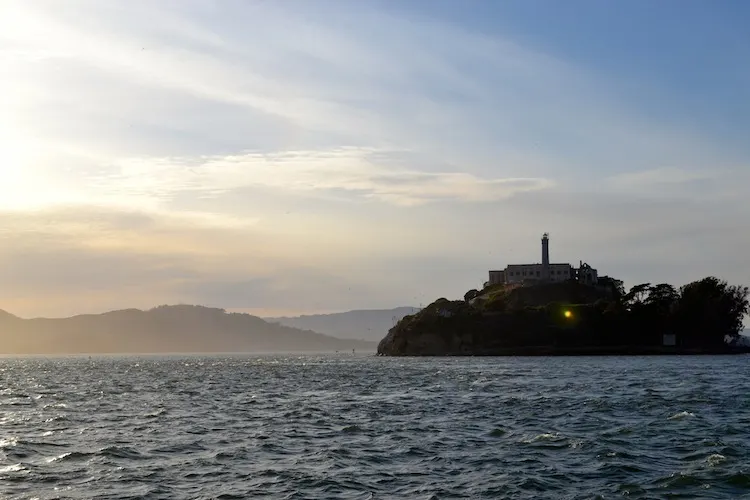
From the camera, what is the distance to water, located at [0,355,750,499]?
38.9m

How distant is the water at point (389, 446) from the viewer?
38.9 m

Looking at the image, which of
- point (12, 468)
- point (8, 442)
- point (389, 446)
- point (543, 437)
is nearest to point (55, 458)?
point (12, 468)

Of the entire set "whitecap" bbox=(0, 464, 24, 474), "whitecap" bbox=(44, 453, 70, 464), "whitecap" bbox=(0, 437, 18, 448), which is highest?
"whitecap" bbox=(0, 437, 18, 448)

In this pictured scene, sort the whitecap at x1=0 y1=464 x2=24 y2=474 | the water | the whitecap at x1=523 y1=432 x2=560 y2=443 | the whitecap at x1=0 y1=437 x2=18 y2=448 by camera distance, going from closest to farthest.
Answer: the water
the whitecap at x1=0 y1=464 x2=24 y2=474
the whitecap at x1=523 y1=432 x2=560 y2=443
the whitecap at x1=0 y1=437 x2=18 y2=448

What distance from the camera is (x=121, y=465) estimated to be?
45.0 m

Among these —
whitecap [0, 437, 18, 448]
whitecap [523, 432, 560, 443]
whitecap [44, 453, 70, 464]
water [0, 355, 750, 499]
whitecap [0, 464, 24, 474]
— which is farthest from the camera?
whitecap [0, 437, 18, 448]

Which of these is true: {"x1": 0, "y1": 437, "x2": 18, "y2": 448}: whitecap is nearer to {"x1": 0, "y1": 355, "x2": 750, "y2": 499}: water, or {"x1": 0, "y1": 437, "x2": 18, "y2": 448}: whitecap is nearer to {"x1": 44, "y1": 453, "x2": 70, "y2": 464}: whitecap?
{"x1": 0, "y1": 355, "x2": 750, "y2": 499}: water

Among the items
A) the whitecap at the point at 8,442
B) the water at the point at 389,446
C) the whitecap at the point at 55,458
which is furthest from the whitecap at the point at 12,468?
the whitecap at the point at 8,442

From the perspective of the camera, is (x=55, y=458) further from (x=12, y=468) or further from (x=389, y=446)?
(x=389, y=446)

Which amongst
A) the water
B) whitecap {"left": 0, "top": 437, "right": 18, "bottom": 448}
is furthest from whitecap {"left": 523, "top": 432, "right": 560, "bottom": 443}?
whitecap {"left": 0, "top": 437, "right": 18, "bottom": 448}

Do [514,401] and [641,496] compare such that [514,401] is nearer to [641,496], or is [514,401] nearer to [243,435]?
[243,435]

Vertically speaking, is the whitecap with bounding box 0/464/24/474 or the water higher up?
the water

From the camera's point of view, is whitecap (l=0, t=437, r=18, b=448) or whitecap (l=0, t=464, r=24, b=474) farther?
whitecap (l=0, t=437, r=18, b=448)

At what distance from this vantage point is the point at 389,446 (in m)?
51.0
